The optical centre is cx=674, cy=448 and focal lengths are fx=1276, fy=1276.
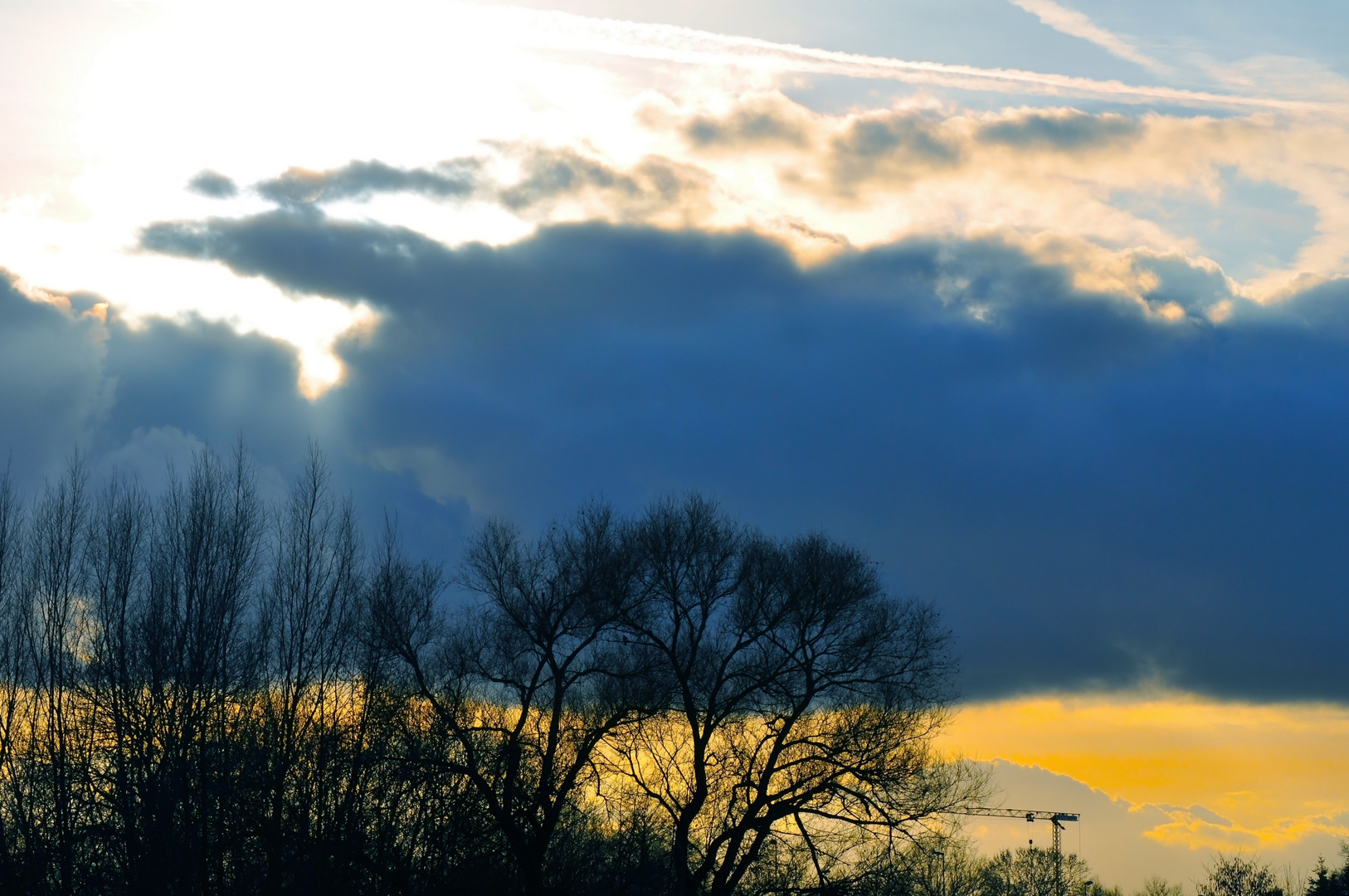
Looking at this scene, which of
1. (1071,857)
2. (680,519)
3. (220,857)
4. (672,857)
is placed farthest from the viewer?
(1071,857)

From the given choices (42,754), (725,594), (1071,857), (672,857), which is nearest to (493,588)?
(725,594)

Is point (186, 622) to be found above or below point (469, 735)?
above

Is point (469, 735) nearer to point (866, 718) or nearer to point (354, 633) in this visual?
point (354, 633)

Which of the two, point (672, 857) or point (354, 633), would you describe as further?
point (672, 857)

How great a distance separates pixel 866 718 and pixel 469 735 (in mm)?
11716

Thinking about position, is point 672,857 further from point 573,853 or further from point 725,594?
point 725,594

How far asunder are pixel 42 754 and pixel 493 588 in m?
13.1

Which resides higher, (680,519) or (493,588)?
(680,519)

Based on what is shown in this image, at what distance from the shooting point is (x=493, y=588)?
3956 cm

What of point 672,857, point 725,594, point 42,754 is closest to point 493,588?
point 725,594

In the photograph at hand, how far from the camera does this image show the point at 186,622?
3322 centimetres

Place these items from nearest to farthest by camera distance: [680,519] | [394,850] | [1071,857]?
[394,850], [680,519], [1071,857]

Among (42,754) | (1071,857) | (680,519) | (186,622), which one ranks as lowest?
(1071,857)

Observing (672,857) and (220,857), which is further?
(672,857)
